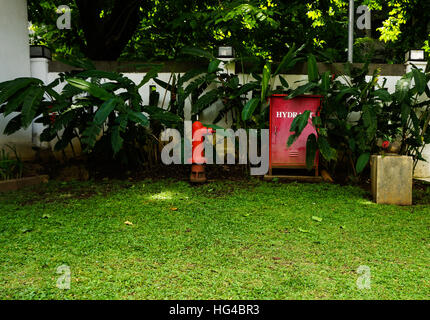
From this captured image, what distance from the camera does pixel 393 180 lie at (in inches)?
160

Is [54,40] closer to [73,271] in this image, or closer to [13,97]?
[13,97]

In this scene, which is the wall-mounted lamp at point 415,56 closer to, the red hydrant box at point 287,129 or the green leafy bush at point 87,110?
the red hydrant box at point 287,129

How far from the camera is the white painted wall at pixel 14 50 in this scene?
17.3 ft

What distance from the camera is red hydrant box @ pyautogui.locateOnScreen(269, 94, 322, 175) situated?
4836mm

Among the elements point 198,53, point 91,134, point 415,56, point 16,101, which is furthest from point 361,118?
point 16,101

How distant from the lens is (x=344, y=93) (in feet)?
15.3

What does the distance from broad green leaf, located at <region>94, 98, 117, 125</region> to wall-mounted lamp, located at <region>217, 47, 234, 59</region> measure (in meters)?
2.01

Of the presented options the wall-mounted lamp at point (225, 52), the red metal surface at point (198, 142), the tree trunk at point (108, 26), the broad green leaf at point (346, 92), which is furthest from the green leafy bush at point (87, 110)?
the tree trunk at point (108, 26)

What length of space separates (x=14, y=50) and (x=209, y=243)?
4484 millimetres

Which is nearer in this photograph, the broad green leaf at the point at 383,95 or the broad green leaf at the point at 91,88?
the broad green leaf at the point at 91,88

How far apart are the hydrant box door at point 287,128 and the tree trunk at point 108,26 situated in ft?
12.9

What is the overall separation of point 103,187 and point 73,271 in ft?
7.71

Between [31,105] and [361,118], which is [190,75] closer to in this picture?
[31,105]

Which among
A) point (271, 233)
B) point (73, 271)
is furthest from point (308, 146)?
point (73, 271)
